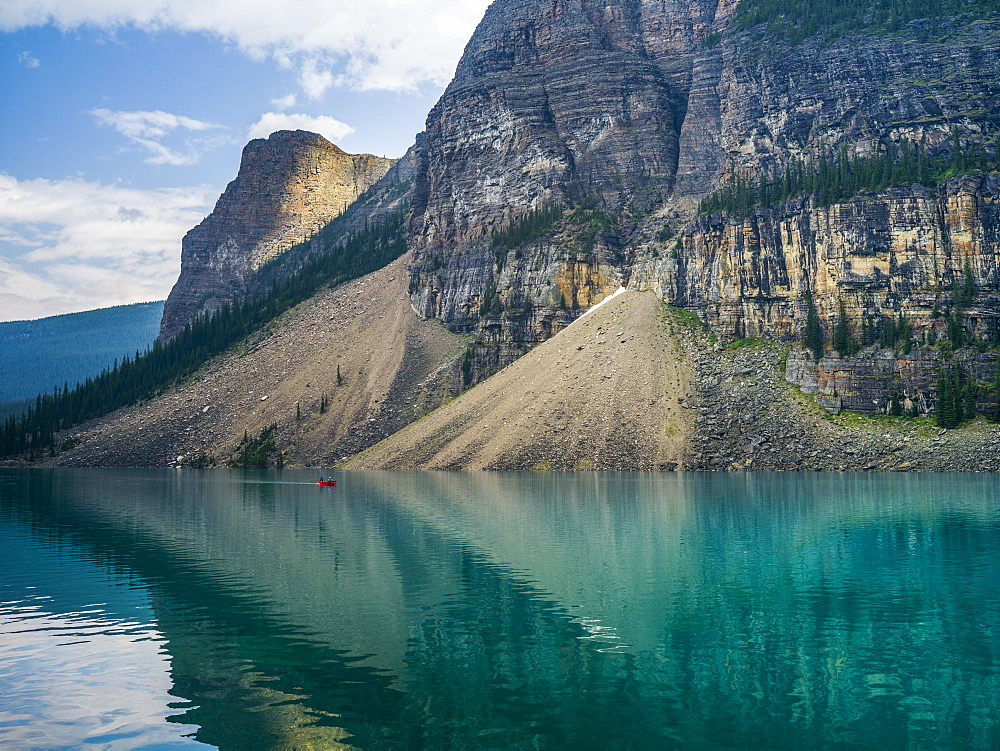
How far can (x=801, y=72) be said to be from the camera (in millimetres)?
185250

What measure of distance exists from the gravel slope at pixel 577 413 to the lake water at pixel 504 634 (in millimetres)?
77691

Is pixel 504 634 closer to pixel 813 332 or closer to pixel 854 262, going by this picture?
pixel 813 332

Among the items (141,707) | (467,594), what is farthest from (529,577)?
(141,707)

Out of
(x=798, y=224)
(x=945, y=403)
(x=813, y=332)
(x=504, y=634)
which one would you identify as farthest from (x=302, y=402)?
(x=504, y=634)

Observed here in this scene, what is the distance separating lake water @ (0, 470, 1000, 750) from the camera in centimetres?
1820

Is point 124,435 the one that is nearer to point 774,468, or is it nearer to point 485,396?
point 485,396

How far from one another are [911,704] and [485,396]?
137033 millimetres

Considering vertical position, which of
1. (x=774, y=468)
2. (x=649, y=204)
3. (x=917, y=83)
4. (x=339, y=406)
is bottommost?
(x=774, y=468)

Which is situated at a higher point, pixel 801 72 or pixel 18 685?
pixel 801 72

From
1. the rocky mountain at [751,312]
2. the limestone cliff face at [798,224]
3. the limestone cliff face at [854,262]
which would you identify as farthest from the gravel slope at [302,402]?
the limestone cliff face at [854,262]

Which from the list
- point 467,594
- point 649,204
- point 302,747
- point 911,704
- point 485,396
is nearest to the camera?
point 302,747

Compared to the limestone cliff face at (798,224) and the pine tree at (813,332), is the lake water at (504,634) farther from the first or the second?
the limestone cliff face at (798,224)

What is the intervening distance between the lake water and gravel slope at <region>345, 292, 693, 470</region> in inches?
3059

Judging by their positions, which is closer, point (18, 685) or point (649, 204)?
point (18, 685)
